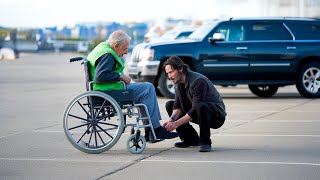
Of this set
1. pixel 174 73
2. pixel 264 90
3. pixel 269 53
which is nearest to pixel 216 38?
pixel 269 53

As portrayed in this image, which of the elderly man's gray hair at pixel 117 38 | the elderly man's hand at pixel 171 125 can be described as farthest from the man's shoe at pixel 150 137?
the elderly man's gray hair at pixel 117 38

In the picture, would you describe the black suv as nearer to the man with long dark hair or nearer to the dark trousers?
the dark trousers

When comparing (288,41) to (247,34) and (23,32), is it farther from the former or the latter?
(23,32)

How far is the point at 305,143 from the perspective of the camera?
479 inches

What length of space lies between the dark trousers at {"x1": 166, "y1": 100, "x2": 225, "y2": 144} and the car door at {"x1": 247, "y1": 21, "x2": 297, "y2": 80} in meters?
9.91

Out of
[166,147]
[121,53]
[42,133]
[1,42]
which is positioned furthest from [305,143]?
[1,42]

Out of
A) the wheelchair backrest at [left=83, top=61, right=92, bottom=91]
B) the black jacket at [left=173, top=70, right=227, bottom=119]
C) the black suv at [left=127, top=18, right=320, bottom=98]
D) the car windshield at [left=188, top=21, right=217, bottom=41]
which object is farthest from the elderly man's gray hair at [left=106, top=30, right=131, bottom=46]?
the car windshield at [left=188, top=21, right=217, bottom=41]

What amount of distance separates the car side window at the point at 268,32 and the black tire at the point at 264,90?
1499 mm

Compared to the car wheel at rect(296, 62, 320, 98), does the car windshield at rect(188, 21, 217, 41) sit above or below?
above

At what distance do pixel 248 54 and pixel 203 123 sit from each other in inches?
412

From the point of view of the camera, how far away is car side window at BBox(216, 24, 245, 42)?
21703mm

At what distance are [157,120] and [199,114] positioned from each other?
0.51 m

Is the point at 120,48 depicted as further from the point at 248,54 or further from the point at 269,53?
the point at 269,53

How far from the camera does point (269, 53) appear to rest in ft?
70.3
